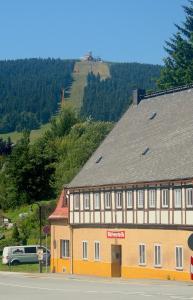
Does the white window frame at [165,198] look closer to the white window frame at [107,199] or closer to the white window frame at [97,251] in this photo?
the white window frame at [107,199]

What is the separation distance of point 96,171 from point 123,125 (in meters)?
5.83

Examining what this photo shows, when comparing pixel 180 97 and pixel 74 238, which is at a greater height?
pixel 180 97

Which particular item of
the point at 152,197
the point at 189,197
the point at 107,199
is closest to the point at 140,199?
the point at 152,197

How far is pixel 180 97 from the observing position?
186 ft

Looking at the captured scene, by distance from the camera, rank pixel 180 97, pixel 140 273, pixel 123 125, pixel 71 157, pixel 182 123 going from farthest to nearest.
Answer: pixel 71 157, pixel 123 125, pixel 180 97, pixel 182 123, pixel 140 273

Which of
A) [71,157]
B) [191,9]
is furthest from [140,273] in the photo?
[191,9]

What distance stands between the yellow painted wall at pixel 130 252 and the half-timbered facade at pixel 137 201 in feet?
0.17

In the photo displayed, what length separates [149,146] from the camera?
54469mm

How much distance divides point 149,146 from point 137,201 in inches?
198

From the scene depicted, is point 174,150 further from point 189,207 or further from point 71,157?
point 71,157

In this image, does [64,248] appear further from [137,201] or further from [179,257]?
[179,257]

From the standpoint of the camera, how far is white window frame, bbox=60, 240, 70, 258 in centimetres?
5972

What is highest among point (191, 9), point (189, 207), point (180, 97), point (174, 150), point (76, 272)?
point (191, 9)

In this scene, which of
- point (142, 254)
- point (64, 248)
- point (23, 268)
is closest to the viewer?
point (142, 254)
